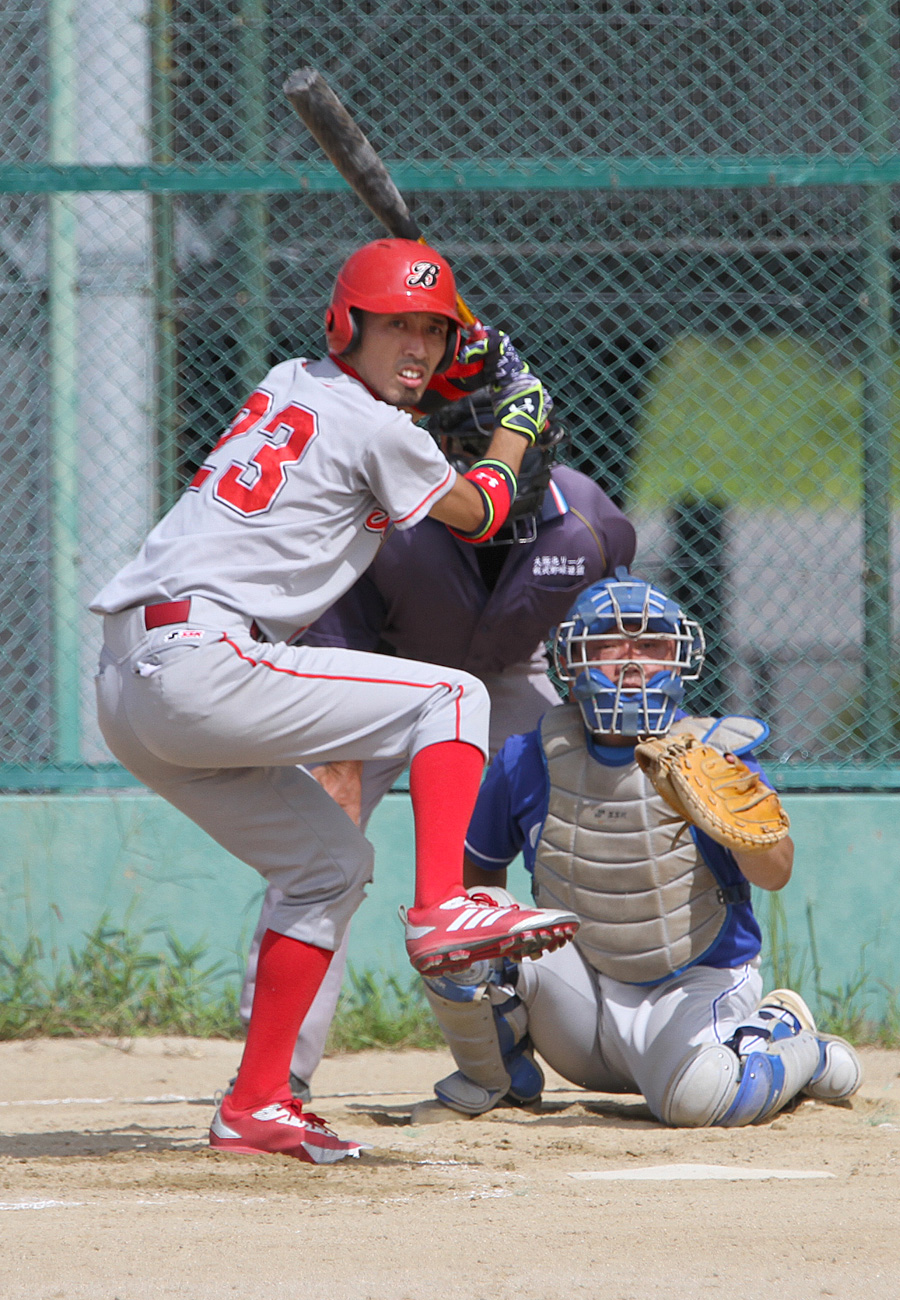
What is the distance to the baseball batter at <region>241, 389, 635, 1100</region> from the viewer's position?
4137 millimetres

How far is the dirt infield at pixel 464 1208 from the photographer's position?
2.16 meters

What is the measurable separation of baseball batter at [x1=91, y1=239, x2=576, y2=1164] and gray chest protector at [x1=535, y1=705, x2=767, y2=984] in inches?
25.7

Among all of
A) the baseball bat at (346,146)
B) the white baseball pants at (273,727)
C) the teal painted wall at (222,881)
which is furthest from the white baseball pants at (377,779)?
the baseball bat at (346,146)

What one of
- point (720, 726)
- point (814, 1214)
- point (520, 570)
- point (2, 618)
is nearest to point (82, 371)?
point (2, 618)

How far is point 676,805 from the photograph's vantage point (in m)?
3.35

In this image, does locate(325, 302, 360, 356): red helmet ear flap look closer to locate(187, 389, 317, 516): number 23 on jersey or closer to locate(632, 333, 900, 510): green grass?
locate(187, 389, 317, 516): number 23 on jersey

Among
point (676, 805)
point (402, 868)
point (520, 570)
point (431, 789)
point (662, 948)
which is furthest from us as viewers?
point (402, 868)

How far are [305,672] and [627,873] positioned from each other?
1068 millimetres

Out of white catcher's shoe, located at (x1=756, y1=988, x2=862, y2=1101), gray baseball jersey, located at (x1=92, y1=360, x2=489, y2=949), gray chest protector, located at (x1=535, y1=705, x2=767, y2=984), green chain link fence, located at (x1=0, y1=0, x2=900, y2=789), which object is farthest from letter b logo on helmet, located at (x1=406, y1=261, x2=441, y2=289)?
green chain link fence, located at (x1=0, y1=0, x2=900, y2=789)

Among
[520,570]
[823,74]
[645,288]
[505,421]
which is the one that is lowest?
[520,570]

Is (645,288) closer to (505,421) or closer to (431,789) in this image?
(505,421)

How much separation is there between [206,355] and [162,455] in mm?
399

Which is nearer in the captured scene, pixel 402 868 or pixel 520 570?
pixel 520 570

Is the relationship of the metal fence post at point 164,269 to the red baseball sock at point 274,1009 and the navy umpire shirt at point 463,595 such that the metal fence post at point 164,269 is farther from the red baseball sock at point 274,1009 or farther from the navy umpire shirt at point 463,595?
the red baseball sock at point 274,1009
